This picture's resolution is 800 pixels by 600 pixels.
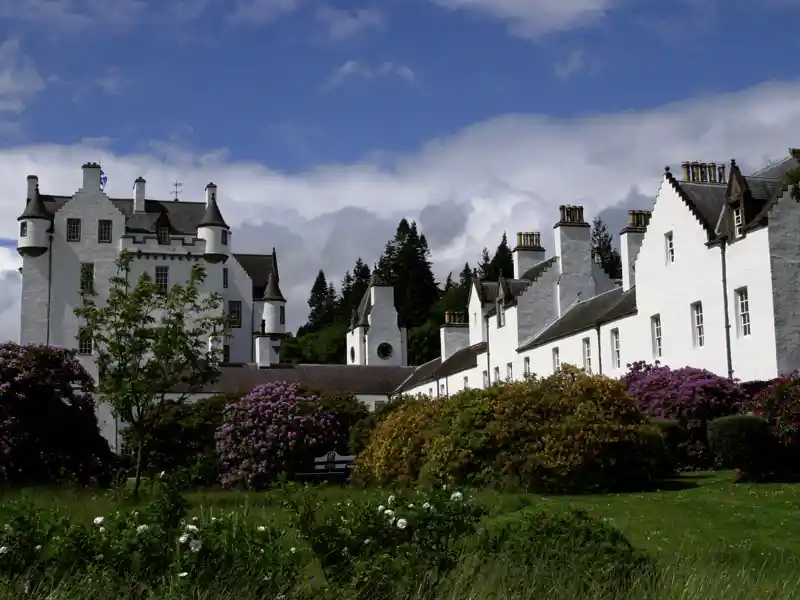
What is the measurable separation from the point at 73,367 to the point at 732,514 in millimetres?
22994

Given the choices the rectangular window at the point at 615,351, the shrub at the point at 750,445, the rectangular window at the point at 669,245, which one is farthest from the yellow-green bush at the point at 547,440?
the rectangular window at the point at 615,351

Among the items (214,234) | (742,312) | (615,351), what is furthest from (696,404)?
(214,234)

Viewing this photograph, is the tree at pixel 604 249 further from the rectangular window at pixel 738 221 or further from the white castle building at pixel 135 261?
the rectangular window at pixel 738 221

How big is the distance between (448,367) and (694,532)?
41.6 m

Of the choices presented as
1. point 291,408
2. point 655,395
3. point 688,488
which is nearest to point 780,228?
point 655,395

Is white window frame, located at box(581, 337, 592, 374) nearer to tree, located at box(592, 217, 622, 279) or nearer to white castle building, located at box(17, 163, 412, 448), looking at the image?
white castle building, located at box(17, 163, 412, 448)

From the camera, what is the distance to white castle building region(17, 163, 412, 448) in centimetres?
6469

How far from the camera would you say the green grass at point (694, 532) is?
838cm

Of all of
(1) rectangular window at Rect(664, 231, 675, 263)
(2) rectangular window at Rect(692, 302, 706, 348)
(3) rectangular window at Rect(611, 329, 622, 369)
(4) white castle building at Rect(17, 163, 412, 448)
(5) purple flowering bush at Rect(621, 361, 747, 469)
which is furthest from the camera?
(4) white castle building at Rect(17, 163, 412, 448)

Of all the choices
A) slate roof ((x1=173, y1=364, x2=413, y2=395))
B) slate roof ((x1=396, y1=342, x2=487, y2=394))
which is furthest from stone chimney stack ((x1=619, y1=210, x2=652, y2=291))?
slate roof ((x1=173, y1=364, x2=413, y2=395))

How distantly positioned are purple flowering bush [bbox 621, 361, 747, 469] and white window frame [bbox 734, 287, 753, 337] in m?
1.71

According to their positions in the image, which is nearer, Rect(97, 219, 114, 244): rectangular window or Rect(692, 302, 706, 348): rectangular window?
Rect(692, 302, 706, 348): rectangular window

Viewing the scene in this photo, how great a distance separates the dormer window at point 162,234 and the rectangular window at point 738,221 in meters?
48.7

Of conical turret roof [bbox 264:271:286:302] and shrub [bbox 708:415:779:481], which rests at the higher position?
conical turret roof [bbox 264:271:286:302]
